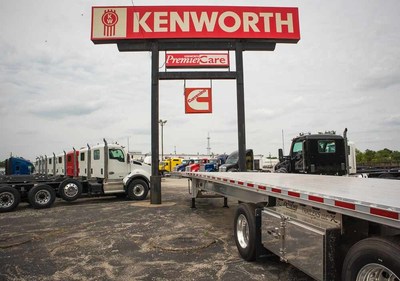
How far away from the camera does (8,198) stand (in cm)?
1100

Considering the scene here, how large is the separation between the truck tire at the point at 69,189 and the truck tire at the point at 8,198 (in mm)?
1575

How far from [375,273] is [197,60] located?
1139cm

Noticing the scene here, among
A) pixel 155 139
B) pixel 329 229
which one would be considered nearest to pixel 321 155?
pixel 155 139

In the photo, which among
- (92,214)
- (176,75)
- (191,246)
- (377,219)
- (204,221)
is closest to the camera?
(377,219)

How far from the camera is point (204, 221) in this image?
8438 millimetres

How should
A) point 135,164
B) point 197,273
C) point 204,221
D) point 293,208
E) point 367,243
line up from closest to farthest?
point 367,243 < point 293,208 < point 197,273 < point 204,221 < point 135,164

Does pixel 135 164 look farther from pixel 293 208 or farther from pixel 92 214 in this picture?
pixel 293 208

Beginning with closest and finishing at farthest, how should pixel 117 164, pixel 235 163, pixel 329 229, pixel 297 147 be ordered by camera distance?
pixel 329 229, pixel 297 147, pixel 117 164, pixel 235 163

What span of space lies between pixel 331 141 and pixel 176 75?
622 cm

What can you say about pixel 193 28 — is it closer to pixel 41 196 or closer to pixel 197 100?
pixel 197 100

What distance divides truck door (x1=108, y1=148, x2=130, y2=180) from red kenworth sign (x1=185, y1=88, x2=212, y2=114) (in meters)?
3.83

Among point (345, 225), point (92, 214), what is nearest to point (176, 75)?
point (92, 214)

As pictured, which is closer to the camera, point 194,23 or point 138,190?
point 194,23

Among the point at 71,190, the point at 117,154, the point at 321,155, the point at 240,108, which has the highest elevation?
the point at 240,108
